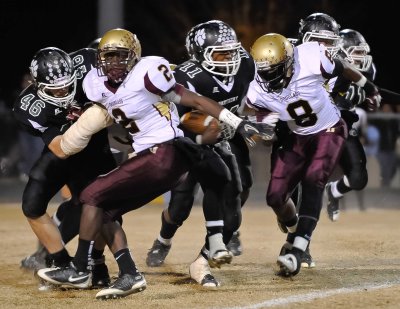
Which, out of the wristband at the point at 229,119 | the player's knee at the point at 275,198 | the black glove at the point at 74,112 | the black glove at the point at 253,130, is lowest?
the player's knee at the point at 275,198

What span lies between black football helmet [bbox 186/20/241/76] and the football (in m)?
0.37

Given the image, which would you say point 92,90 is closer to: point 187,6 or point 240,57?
point 240,57

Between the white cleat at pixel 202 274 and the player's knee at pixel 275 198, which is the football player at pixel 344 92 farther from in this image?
the white cleat at pixel 202 274

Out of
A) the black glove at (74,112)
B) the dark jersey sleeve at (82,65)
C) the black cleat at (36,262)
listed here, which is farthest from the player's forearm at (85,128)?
the black cleat at (36,262)

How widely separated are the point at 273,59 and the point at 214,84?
0.44m

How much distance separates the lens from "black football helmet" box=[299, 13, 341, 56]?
26.2 feet

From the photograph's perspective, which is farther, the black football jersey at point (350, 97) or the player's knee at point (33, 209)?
the black football jersey at point (350, 97)

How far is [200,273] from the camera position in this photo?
6773 millimetres

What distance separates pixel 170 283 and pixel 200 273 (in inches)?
10.9

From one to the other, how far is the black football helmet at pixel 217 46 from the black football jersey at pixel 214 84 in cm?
7

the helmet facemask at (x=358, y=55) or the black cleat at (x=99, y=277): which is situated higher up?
the helmet facemask at (x=358, y=55)

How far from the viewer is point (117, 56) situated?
20.4 ft

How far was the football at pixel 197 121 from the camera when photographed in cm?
648

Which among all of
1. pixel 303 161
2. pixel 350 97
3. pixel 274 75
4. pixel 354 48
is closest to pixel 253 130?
pixel 274 75
